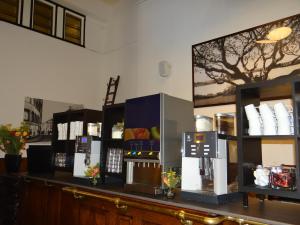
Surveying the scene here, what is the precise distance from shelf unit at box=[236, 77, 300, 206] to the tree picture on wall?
1.21 metres

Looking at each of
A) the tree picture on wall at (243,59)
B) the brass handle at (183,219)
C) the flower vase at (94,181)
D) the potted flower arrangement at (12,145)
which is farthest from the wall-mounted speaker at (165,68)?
the brass handle at (183,219)

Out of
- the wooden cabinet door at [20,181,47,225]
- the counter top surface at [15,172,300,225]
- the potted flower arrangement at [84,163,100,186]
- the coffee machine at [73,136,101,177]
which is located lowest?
the wooden cabinet door at [20,181,47,225]

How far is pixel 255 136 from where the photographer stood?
5.80 feet

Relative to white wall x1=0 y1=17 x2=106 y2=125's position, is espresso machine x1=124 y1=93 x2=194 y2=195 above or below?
below

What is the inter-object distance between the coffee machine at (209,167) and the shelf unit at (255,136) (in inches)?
5.5

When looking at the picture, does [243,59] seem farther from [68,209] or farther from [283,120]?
[68,209]

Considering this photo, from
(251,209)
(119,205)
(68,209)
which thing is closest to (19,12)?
(68,209)

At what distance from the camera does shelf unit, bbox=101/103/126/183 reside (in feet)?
9.16

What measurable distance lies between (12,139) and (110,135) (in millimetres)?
1557

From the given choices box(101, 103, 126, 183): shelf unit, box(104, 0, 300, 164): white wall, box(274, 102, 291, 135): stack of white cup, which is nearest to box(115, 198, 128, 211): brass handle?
box(101, 103, 126, 183): shelf unit

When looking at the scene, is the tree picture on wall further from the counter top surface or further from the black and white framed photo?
the black and white framed photo

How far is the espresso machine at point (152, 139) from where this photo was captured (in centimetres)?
223

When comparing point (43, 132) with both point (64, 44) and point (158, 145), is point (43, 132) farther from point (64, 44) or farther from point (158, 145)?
point (158, 145)

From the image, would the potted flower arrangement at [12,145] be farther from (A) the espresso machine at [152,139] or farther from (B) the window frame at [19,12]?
(A) the espresso machine at [152,139]
